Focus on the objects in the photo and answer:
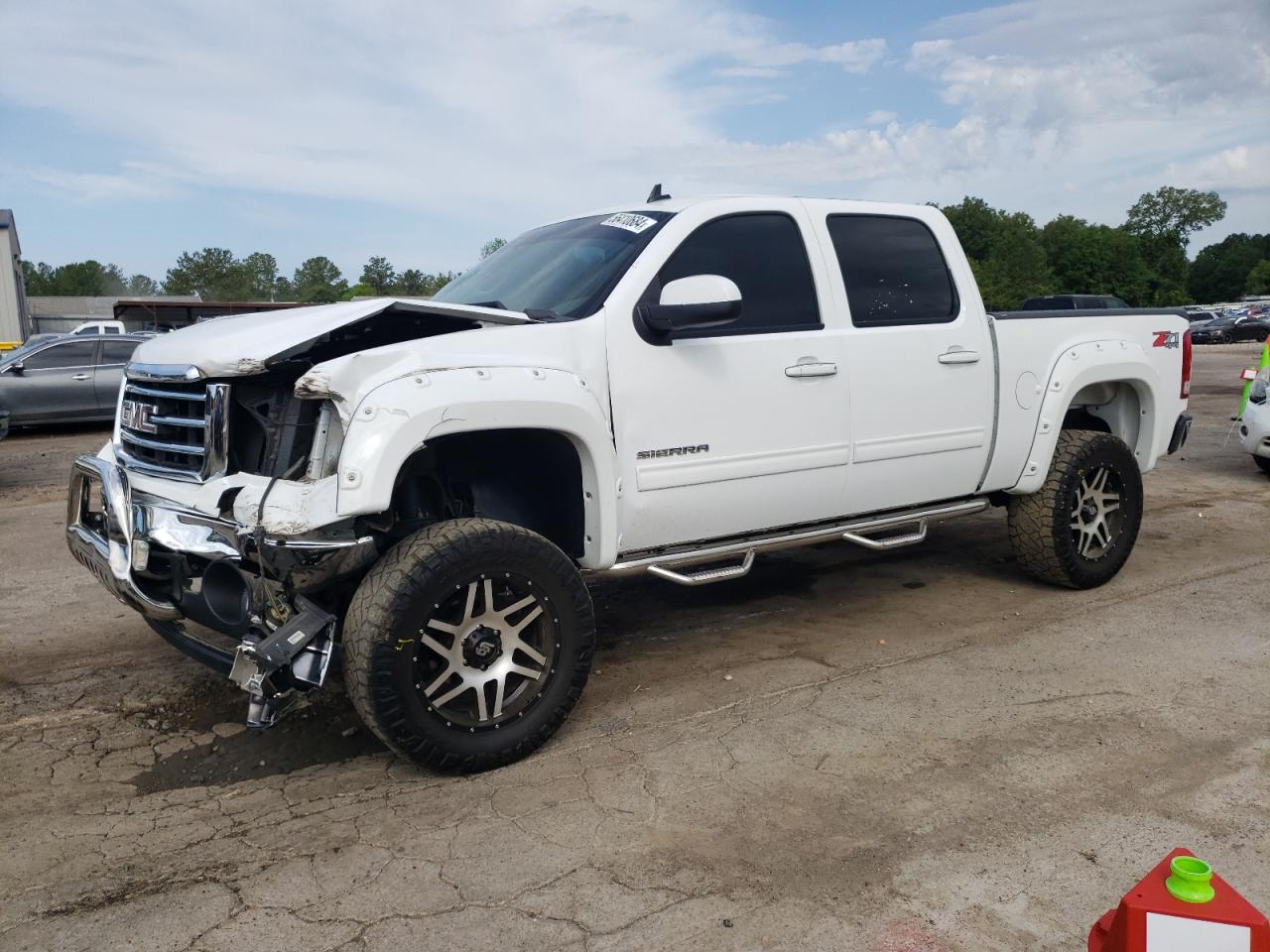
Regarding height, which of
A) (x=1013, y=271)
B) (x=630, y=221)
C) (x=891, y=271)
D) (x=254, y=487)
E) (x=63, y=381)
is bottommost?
(x=254, y=487)

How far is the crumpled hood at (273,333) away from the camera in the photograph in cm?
345

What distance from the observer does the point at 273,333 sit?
357 cm

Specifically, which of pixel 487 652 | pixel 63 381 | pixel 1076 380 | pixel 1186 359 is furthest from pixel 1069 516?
pixel 63 381

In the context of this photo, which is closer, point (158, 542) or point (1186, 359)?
point (158, 542)

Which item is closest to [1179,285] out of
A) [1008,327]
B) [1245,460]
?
[1245,460]

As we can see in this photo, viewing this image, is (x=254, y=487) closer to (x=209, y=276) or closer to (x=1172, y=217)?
(x=209, y=276)

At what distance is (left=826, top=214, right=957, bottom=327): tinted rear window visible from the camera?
15.9ft

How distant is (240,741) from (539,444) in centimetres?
163

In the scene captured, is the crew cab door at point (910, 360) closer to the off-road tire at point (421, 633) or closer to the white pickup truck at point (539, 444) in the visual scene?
the white pickup truck at point (539, 444)

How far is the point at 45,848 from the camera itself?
10.5ft

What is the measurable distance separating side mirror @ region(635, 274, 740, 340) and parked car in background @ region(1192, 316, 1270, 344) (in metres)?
44.7

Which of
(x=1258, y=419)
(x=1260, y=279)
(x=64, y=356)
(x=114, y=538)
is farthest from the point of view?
(x=1260, y=279)

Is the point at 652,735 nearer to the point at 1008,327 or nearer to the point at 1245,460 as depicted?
the point at 1008,327

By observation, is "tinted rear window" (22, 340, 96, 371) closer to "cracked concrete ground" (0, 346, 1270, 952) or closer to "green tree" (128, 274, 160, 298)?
"cracked concrete ground" (0, 346, 1270, 952)
